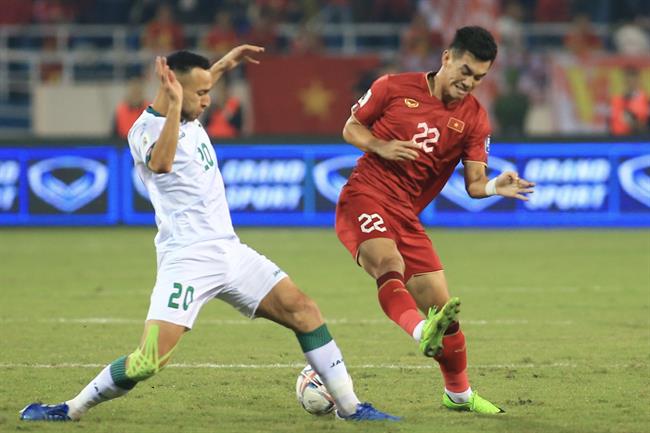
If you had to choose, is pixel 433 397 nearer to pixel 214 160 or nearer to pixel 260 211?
pixel 214 160

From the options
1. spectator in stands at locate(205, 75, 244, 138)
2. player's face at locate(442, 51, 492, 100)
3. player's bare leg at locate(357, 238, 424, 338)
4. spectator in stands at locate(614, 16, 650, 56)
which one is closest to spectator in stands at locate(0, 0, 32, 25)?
spectator in stands at locate(205, 75, 244, 138)

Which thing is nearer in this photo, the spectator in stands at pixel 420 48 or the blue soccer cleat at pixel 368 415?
the blue soccer cleat at pixel 368 415

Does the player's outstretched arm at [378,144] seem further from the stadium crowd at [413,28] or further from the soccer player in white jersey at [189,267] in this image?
→ the stadium crowd at [413,28]

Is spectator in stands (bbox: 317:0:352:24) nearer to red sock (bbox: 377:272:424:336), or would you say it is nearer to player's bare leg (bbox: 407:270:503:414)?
player's bare leg (bbox: 407:270:503:414)

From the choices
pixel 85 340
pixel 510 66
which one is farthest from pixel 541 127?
pixel 85 340

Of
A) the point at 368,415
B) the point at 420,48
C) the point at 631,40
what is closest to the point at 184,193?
the point at 368,415

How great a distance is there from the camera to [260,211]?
57.4ft

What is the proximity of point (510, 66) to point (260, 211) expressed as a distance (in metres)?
5.61

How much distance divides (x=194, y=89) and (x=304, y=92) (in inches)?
597

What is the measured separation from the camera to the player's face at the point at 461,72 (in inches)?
265

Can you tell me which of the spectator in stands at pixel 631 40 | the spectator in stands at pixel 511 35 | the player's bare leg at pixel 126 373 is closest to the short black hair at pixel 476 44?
the player's bare leg at pixel 126 373

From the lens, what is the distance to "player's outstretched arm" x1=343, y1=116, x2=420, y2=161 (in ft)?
22.2

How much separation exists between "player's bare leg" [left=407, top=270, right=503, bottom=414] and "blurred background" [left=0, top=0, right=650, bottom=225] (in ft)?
34.4

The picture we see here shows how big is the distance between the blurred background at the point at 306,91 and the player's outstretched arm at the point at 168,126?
1145 cm
